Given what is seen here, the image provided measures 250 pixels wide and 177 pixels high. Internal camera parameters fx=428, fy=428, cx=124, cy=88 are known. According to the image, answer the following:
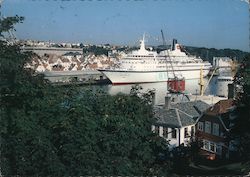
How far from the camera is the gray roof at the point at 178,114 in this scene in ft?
25.7

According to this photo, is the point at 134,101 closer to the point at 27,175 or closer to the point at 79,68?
the point at 27,175

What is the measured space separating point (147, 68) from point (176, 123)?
61.7 ft

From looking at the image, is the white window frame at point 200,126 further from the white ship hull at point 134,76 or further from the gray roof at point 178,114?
the white ship hull at point 134,76

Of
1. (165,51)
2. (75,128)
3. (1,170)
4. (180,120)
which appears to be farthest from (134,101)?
(165,51)

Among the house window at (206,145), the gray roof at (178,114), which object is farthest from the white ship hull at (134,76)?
the house window at (206,145)

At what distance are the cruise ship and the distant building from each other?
57.2 feet

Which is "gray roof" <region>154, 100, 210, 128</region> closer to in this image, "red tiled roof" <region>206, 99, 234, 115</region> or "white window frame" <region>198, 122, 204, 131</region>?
"white window frame" <region>198, 122, 204, 131</region>

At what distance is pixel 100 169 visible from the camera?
3176 mm

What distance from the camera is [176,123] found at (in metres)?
7.82

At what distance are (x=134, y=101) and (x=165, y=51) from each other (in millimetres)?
25476

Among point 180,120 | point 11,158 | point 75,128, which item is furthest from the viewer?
point 180,120

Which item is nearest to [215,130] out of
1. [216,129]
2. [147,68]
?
[216,129]

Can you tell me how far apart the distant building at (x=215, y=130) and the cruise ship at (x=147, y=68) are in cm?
1745

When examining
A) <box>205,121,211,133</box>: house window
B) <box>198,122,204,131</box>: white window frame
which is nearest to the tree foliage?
<box>205,121,211,133</box>: house window
